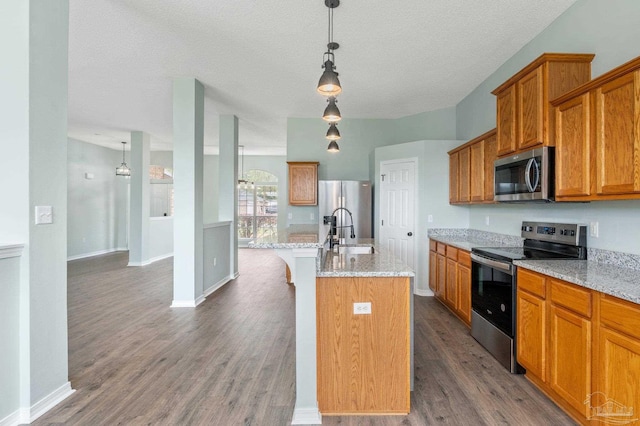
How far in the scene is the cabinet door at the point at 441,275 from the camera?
411 cm

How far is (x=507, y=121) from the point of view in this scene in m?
2.92

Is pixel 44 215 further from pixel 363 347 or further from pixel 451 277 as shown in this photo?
pixel 451 277

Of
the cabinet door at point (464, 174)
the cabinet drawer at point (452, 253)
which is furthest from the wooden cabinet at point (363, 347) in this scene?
the cabinet door at point (464, 174)

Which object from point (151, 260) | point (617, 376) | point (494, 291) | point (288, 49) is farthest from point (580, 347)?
point (151, 260)

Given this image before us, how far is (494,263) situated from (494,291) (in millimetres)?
263

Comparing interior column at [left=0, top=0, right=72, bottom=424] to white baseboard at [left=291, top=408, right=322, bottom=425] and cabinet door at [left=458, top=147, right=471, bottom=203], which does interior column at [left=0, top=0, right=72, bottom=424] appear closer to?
white baseboard at [left=291, top=408, right=322, bottom=425]

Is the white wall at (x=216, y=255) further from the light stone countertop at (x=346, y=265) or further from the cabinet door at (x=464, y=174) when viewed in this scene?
the cabinet door at (x=464, y=174)

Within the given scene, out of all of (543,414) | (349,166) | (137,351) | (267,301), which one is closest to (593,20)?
(543,414)

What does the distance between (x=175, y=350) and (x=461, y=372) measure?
2564 mm

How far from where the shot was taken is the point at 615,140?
185 cm

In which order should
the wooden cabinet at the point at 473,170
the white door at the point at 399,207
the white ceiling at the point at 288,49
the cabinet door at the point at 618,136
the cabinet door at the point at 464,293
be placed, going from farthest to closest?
the white door at the point at 399,207
the wooden cabinet at the point at 473,170
the cabinet door at the point at 464,293
the white ceiling at the point at 288,49
the cabinet door at the point at 618,136

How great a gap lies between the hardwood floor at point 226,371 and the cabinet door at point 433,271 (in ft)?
0.70

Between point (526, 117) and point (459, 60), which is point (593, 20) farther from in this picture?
point (459, 60)

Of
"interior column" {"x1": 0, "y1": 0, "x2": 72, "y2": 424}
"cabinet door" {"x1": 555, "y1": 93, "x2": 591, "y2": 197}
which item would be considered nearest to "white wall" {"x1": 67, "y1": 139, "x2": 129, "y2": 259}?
"interior column" {"x1": 0, "y1": 0, "x2": 72, "y2": 424}
